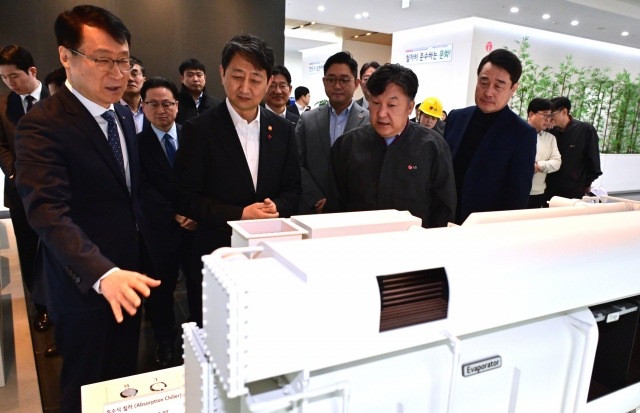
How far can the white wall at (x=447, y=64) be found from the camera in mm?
8539

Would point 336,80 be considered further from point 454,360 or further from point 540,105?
point 540,105

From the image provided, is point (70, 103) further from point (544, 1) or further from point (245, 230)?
point (544, 1)

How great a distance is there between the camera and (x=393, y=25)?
30.0 feet

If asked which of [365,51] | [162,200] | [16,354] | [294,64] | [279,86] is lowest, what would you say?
[16,354]

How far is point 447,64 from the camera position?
8930 millimetres

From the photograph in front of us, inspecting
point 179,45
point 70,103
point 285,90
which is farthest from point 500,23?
point 70,103

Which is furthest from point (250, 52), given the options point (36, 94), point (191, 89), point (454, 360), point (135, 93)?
point (36, 94)

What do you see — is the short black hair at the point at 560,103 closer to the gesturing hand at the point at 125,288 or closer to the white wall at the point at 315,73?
the gesturing hand at the point at 125,288

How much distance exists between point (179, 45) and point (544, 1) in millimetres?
5561

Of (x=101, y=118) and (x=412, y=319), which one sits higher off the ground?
(x=101, y=118)

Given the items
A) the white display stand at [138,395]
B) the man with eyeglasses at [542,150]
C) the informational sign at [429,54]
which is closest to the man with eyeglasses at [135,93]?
the white display stand at [138,395]

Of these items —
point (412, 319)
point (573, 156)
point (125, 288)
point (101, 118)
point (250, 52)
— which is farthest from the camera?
point (573, 156)

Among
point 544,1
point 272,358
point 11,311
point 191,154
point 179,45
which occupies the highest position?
point 544,1

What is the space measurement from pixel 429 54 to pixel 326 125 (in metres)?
7.71
